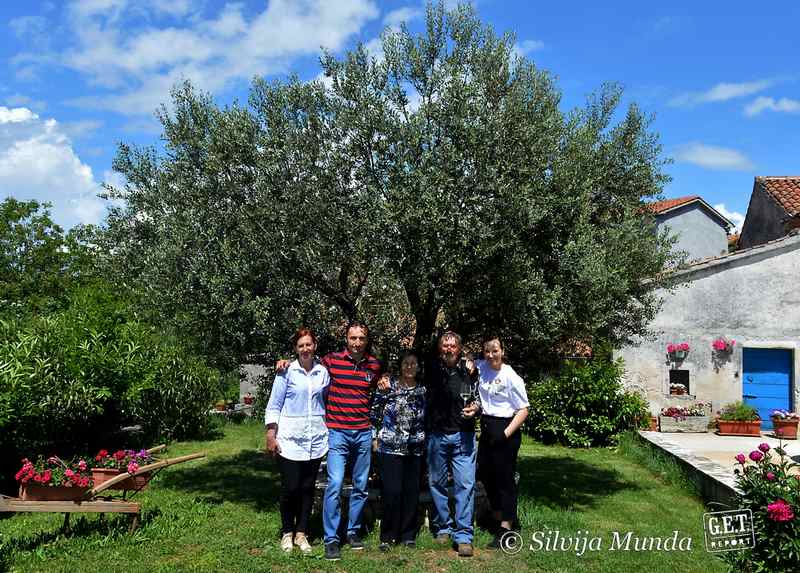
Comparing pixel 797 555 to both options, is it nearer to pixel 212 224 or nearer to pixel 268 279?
pixel 268 279

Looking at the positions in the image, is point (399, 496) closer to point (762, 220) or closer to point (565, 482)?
point (565, 482)

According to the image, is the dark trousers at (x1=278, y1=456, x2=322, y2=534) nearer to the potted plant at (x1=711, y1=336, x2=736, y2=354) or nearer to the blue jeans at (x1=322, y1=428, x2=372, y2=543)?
the blue jeans at (x1=322, y1=428, x2=372, y2=543)

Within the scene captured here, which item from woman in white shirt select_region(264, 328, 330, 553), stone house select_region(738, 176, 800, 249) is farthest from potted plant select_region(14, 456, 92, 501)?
stone house select_region(738, 176, 800, 249)

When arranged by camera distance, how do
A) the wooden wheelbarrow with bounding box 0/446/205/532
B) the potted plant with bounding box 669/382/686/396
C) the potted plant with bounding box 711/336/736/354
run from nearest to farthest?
the wooden wheelbarrow with bounding box 0/446/205/532, the potted plant with bounding box 711/336/736/354, the potted plant with bounding box 669/382/686/396

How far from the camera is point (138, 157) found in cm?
876

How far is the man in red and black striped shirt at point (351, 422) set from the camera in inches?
236

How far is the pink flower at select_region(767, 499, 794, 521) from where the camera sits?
496cm

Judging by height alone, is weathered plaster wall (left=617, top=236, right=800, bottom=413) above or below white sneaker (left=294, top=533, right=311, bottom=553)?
above

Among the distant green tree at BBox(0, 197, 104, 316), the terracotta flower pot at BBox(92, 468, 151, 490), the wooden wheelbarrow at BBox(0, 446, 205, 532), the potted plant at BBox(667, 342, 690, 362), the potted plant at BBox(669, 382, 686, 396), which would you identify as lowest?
the wooden wheelbarrow at BBox(0, 446, 205, 532)

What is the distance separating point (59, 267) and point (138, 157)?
77.7 ft

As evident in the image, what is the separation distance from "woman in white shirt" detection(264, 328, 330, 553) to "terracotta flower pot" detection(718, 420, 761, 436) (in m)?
11.0

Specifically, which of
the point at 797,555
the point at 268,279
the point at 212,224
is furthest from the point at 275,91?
the point at 797,555

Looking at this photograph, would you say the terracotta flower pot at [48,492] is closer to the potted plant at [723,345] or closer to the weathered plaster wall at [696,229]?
the potted plant at [723,345]

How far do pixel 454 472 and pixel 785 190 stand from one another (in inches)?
644
